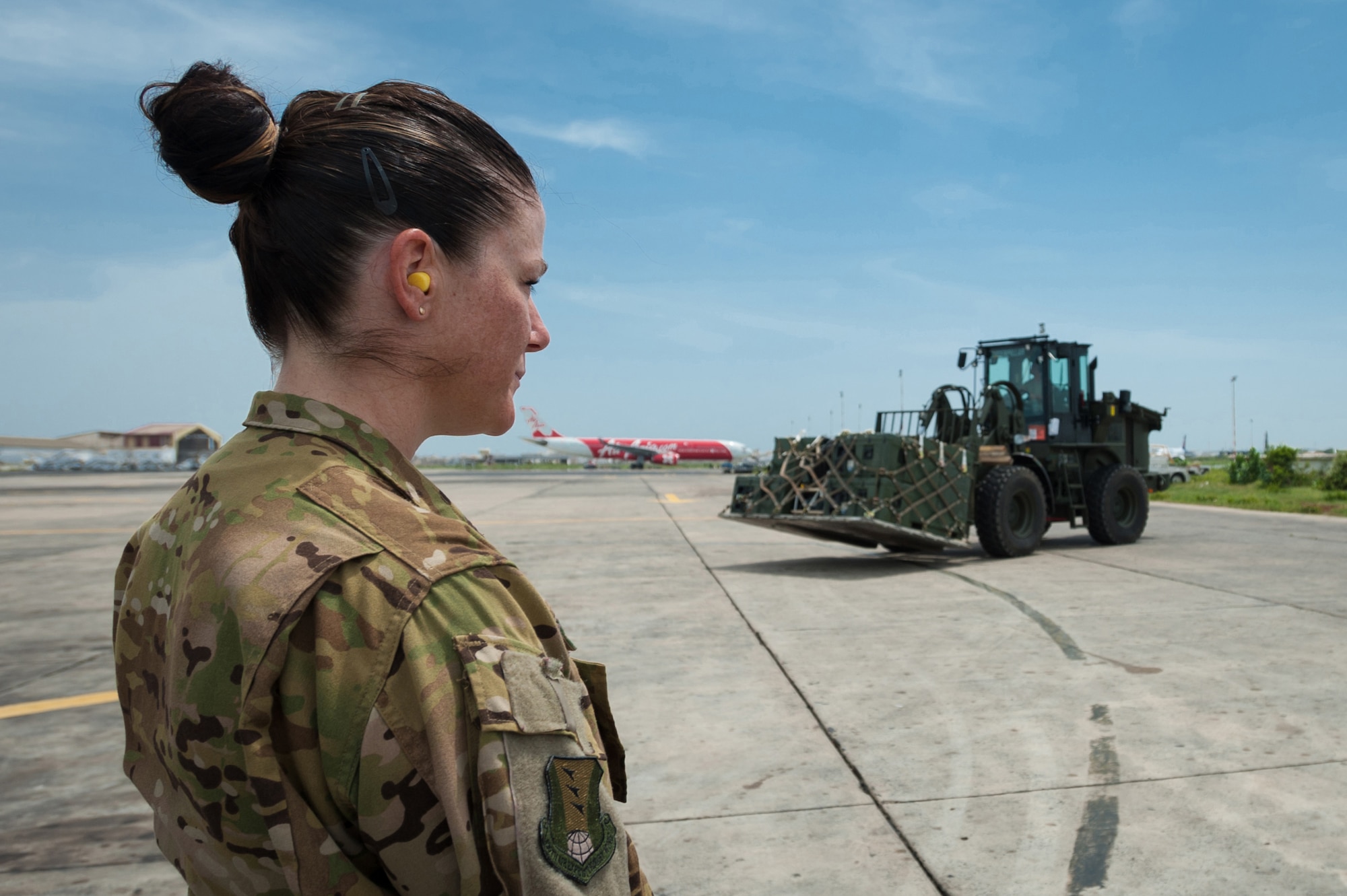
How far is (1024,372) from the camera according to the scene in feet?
41.9

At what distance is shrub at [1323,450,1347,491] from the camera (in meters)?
23.3

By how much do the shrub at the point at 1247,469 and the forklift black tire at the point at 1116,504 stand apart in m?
19.7

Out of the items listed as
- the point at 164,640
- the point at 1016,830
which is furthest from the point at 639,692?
the point at 164,640

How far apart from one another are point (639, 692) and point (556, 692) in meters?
4.56

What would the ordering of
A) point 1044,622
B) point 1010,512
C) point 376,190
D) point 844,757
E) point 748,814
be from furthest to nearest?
point 1010,512, point 1044,622, point 844,757, point 748,814, point 376,190

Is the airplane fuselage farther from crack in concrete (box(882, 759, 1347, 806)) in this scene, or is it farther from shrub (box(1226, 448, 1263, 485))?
crack in concrete (box(882, 759, 1347, 806))

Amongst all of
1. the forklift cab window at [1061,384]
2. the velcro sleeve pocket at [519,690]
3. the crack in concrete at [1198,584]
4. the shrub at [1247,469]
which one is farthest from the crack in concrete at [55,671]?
the shrub at [1247,469]

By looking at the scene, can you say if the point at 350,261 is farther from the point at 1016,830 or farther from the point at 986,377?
the point at 986,377

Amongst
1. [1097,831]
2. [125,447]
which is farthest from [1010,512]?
[125,447]

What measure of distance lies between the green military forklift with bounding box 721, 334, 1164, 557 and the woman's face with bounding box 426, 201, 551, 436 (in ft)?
29.1

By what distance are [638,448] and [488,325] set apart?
7947cm

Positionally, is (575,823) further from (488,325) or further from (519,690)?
(488,325)

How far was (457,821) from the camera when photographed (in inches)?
29.8

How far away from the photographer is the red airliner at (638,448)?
8056 cm
